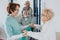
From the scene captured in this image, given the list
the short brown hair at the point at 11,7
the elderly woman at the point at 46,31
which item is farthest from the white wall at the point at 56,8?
the short brown hair at the point at 11,7

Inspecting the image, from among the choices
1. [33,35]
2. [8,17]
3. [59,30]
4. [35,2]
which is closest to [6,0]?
[8,17]

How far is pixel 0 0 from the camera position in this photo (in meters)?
1.12

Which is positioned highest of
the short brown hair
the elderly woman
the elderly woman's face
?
the short brown hair

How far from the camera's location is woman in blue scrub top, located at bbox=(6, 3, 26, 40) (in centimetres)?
113

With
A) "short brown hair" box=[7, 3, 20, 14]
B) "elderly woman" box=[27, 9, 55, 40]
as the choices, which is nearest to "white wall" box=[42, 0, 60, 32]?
"elderly woman" box=[27, 9, 55, 40]

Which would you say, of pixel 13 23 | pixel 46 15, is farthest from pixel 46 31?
pixel 13 23

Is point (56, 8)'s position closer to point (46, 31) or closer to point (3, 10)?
point (46, 31)

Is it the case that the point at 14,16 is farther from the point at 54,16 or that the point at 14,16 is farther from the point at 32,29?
the point at 54,16

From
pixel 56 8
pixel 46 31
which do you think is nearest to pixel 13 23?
pixel 46 31

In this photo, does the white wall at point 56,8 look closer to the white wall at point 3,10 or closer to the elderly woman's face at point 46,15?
the elderly woman's face at point 46,15

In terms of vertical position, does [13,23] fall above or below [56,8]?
below

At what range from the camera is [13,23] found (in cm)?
Result: 114

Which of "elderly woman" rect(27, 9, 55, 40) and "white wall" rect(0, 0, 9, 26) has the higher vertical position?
"white wall" rect(0, 0, 9, 26)

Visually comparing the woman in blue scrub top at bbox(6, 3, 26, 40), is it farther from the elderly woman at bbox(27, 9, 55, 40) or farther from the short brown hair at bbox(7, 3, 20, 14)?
the elderly woman at bbox(27, 9, 55, 40)
